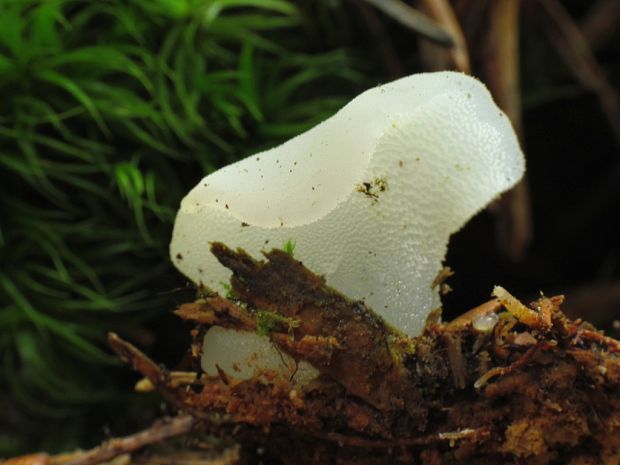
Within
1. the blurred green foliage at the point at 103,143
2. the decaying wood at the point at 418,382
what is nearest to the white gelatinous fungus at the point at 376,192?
the decaying wood at the point at 418,382

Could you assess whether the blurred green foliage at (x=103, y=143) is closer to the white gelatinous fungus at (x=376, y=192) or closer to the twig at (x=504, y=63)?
the twig at (x=504, y=63)

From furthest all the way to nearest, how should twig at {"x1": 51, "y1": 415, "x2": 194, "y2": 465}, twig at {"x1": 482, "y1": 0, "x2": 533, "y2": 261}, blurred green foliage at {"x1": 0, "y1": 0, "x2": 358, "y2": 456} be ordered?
1. twig at {"x1": 482, "y1": 0, "x2": 533, "y2": 261}
2. blurred green foliage at {"x1": 0, "y1": 0, "x2": 358, "y2": 456}
3. twig at {"x1": 51, "y1": 415, "x2": 194, "y2": 465}

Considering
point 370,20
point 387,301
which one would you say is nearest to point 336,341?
point 387,301

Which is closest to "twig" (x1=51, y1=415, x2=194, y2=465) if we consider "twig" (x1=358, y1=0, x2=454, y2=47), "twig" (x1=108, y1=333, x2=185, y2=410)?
"twig" (x1=108, y1=333, x2=185, y2=410)

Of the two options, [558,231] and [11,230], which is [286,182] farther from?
[558,231]

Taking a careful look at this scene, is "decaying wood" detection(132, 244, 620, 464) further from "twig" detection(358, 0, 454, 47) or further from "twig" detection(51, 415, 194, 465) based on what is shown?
"twig" detection(358, 0, 454, 47)

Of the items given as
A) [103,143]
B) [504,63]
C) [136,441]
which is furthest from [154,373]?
[504,63]
